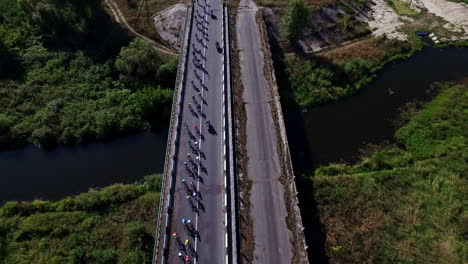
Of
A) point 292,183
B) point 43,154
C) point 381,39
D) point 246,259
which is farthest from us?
point 381,39

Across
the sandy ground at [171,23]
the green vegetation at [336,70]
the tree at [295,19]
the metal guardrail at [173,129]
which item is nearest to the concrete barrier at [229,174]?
the metal guardrail at [173,129]

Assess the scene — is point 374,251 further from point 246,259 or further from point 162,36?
point 162,36

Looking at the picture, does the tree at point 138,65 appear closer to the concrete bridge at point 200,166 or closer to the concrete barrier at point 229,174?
the concrete bridge at point 200,166

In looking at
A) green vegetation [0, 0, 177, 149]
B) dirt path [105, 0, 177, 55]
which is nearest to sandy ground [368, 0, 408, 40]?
dirt path [105, 0, 177, 55]

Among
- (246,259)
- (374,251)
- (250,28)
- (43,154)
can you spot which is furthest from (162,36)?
(374,251)

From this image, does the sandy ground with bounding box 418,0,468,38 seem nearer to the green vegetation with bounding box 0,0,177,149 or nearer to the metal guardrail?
the metal guardrail

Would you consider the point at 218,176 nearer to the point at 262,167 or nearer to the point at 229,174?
the point at 229,174
